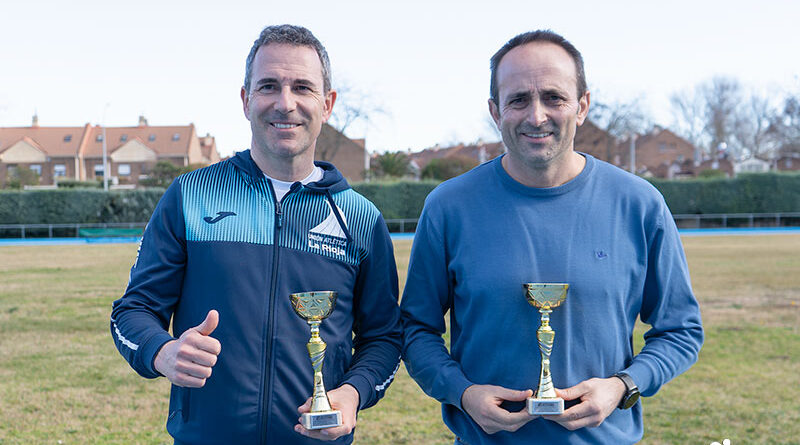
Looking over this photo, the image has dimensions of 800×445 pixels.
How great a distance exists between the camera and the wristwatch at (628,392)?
2.29 metres

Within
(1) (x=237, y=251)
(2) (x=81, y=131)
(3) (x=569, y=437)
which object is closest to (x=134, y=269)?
(1) (x=237, y=251)

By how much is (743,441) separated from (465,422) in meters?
3.84

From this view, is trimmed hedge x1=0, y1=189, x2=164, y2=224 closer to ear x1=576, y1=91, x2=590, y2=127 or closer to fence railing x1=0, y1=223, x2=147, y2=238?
fence railing x1=0, y1=223, x2=147, y2=238

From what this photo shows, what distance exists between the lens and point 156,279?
2434 mm

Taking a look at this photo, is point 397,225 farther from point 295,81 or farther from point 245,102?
point 295,81

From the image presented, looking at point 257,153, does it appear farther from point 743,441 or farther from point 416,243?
point 743,441

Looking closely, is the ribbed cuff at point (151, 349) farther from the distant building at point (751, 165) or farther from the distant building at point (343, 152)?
the distant building at point (751, 165)

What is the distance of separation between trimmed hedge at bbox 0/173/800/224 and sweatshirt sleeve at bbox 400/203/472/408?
30286mm

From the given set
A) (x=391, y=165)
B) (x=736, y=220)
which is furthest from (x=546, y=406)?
(x=391, y=165)

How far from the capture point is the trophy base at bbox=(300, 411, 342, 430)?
→ 2.14 m

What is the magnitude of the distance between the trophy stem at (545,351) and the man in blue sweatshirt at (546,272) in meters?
0.10

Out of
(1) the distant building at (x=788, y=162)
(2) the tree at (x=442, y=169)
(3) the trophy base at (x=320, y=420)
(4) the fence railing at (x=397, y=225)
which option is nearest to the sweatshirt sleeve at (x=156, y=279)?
(3) the trophy base at (x=320, y=420)

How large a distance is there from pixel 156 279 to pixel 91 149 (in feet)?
246

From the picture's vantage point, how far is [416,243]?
2572 mm
